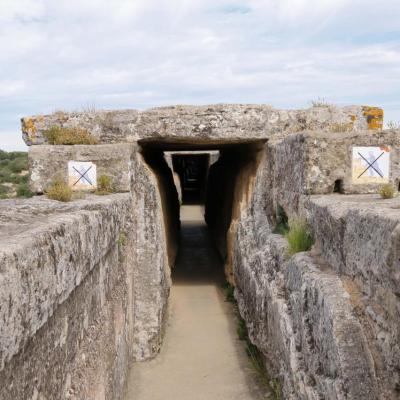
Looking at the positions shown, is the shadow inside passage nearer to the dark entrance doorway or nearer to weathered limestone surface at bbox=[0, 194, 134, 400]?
weathered limestone surface at bbox=[0, 194, 134, 400]

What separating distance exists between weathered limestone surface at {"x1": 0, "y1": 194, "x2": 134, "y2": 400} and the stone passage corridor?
649mm

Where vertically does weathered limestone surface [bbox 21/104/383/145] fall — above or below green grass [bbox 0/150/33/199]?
above

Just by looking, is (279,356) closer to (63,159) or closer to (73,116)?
(63,159)

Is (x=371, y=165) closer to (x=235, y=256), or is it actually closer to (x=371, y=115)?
(x=371, y=115)

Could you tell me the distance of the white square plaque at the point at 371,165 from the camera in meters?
4.78

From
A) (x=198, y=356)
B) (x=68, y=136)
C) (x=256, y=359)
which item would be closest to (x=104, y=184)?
(x=68, y=136)

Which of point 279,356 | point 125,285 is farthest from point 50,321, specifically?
point 125,285

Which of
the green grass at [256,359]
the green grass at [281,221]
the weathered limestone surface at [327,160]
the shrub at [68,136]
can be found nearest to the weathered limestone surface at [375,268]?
the weathered limestone surface at [327,160]

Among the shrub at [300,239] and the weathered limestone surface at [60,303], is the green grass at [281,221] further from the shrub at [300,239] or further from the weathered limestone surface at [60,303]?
the weathered limestone surface at [60,303]

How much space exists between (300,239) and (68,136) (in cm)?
317

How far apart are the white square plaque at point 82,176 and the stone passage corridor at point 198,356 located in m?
2.10

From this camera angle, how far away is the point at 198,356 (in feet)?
17.5

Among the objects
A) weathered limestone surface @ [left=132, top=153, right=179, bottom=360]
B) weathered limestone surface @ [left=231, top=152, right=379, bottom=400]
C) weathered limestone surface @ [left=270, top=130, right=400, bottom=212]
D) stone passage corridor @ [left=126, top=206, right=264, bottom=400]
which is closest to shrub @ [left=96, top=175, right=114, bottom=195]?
weathered limestone surface @ [left=132, top=153, right=179, bottom=360]

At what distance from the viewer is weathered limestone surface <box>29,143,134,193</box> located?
5531mm
